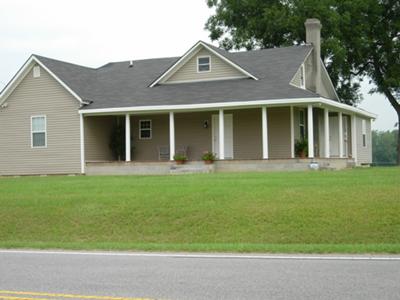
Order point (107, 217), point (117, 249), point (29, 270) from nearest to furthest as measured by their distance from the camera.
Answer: point (29, 270) → point (117, 249) → point (107, 217)

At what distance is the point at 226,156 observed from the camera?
2973 cm

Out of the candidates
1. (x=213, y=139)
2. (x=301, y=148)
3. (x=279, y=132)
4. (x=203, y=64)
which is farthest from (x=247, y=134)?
(x=203, y=64)

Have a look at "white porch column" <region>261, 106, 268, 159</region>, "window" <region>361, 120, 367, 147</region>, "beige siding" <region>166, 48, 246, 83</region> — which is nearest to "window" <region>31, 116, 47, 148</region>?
"beige siding" <region>166, 48, 246, 83</region>

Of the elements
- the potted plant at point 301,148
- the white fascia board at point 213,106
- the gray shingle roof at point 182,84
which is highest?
the gray shingle roof at point 182,84

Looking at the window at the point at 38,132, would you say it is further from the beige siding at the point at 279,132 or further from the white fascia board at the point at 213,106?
the beige siding at the point at 279,132

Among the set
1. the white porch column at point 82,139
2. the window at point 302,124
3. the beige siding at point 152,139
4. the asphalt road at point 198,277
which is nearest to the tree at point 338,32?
the window at point 302,124

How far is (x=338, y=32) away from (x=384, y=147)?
236 feet

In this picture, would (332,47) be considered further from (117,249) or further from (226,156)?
(117,249)

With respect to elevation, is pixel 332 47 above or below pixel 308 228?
above

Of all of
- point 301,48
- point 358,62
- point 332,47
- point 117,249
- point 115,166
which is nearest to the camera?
point 117,249

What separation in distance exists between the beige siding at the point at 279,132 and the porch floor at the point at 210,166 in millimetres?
2209

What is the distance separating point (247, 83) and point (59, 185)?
10802 millimetres

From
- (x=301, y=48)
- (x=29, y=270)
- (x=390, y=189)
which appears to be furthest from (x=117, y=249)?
(x=301, y=48)

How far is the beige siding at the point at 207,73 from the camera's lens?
30.3m
